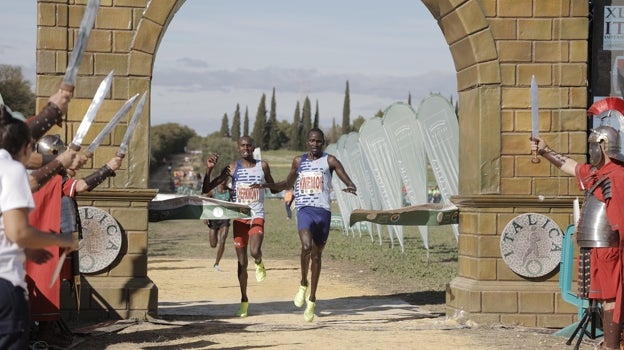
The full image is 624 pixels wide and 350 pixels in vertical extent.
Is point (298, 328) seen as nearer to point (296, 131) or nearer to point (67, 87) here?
point (67, 87)

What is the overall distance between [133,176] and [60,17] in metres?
1.76

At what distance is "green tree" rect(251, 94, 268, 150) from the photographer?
5384 inches

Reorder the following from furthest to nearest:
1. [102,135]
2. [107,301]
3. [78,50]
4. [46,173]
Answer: [107,301] → [102,135] → [78,50] → [46,173]

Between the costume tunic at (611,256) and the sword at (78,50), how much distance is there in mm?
4305

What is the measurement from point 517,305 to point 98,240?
436 centimetres

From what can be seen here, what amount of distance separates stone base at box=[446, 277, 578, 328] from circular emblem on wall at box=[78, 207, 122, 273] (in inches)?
145

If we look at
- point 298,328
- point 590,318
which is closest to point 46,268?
point 298,328

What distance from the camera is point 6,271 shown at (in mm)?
5289

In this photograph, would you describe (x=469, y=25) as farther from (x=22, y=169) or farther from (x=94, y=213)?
(x=22, y=169)

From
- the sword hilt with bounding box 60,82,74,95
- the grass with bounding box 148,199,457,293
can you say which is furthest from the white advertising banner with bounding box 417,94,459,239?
the sword hilt with bounding box 60,82,74,95

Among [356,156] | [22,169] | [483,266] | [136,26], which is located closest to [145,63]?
[136,26]

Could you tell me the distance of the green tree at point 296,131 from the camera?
140m

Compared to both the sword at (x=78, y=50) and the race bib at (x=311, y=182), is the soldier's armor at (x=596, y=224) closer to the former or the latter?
the race bib at (x=311, y=182)

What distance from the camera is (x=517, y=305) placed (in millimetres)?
11156
